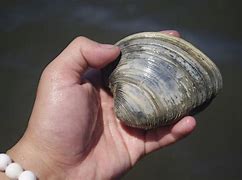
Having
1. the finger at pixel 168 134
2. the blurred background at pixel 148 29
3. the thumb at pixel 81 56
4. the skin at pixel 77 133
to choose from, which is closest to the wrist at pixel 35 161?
the skin at pixel 77 133

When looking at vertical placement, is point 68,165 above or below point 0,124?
above

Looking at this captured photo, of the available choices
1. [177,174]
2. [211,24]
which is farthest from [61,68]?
[211,24]

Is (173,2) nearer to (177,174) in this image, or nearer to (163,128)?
(177,174)

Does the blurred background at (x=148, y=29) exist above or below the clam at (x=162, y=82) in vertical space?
below

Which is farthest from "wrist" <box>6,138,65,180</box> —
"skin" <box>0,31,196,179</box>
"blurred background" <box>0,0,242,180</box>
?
"blurred background" <box>0,0,242,180</box>

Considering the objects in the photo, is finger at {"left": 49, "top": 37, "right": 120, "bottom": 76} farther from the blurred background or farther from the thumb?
the blurred background

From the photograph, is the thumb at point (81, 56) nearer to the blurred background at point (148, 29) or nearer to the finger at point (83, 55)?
the finger at point (83, 55)
